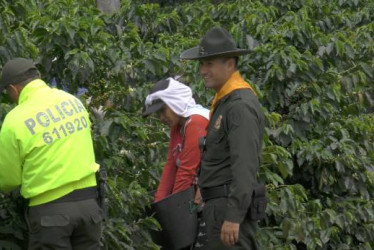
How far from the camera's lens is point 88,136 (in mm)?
5332

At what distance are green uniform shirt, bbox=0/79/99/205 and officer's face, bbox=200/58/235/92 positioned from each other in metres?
0.82

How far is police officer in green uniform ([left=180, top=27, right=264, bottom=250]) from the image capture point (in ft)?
16.0

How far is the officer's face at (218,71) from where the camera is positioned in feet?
16.9

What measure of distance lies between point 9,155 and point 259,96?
9.83 ft

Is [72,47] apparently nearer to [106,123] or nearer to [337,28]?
[106,123]

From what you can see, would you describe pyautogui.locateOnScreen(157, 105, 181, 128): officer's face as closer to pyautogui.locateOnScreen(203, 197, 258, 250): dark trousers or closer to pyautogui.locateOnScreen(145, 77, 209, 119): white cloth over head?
pyautogui.locateOnScreen(145, 77, 209, 119): white cloth over head

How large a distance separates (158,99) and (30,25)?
192cm

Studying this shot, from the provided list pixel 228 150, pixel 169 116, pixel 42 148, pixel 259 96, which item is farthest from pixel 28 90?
pixel 259 96

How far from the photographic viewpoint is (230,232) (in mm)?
4855

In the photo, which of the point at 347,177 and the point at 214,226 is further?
the point at 347,177

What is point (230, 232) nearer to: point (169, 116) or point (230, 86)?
point (230, 86)

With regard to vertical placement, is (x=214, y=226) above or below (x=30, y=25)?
below

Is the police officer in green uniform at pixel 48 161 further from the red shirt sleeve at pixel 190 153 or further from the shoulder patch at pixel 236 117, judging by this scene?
the shoulder patch at pixel 236 117

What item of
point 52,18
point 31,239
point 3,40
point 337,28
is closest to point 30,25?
point 52,18
